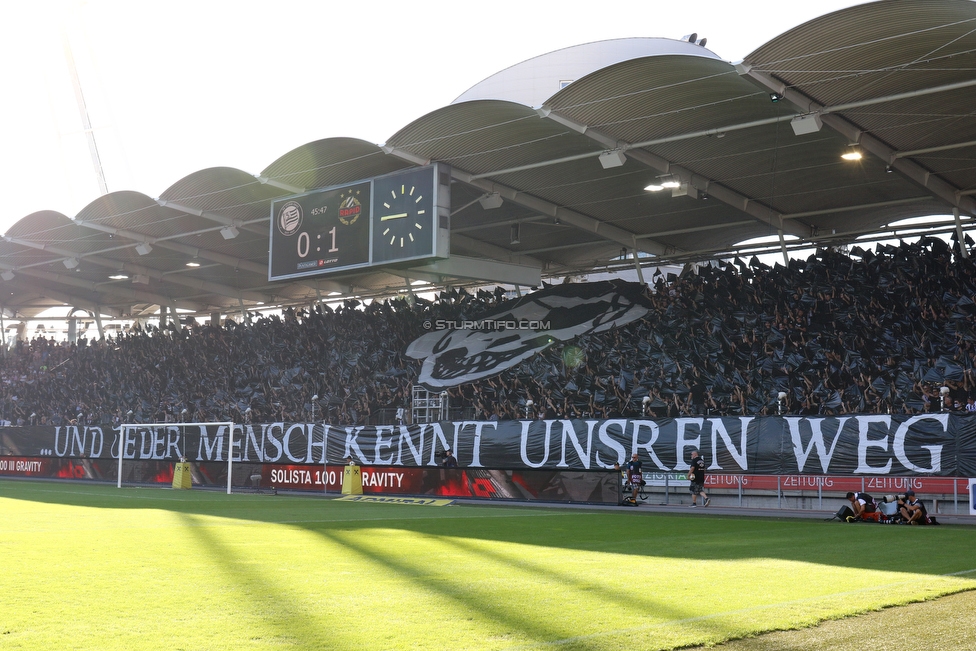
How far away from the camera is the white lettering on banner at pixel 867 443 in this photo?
23188mm

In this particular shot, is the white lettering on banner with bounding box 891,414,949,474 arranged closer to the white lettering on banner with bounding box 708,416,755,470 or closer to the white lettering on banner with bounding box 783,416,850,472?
the white lettering on banner with bounding box 783,416,850,472

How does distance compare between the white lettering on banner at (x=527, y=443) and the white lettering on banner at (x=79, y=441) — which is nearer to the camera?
the white lettering on banner at (x=527, y=443)

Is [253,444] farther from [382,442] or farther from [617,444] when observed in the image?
[617,444]

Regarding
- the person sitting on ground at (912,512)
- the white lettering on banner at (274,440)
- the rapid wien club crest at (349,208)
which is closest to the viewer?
the person sitting on ground at (912,512)

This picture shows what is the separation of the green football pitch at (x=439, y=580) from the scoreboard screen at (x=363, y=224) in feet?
40.0

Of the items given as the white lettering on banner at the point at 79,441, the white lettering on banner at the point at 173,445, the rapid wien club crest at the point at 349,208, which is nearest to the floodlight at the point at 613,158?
the rapid wien club crest at the point at 349,208

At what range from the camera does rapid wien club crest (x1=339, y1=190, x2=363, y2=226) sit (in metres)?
30.9

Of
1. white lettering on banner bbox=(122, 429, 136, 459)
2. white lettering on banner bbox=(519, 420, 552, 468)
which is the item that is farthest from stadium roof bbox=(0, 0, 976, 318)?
white lettering on banner bbox=(122, 429, 136, 459)

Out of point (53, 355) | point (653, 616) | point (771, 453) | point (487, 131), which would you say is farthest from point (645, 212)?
point (53, 355)

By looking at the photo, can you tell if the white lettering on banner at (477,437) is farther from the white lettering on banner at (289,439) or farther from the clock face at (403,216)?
the white lettering on banner at (289,439)

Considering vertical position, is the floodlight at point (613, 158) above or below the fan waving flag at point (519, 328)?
above

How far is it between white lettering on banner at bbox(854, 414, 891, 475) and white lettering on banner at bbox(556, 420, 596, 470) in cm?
750

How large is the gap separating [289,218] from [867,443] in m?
19.4

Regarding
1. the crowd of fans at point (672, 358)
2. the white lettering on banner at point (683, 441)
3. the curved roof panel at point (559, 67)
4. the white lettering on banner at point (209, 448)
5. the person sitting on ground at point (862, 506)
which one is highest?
the curved roof panel at point (559, 67)
